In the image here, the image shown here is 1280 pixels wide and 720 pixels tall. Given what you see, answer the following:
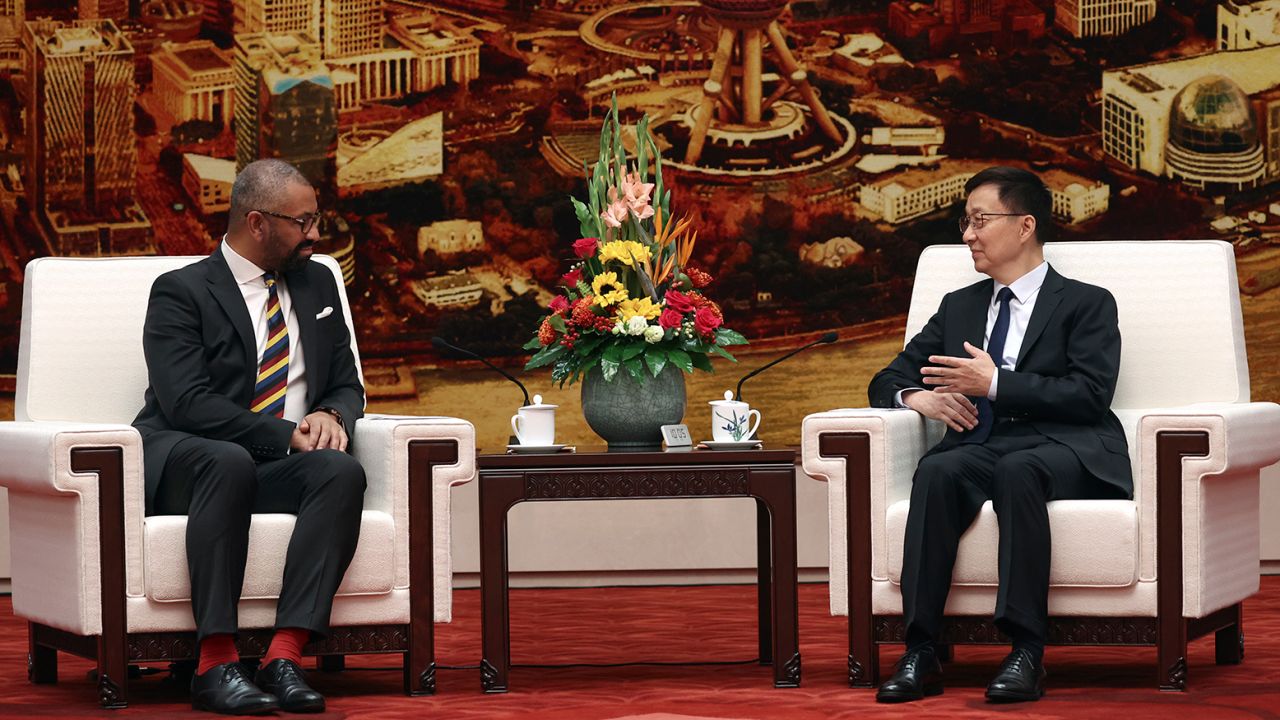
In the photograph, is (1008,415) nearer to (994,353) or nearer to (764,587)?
(994,353)

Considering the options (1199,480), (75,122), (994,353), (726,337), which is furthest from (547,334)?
(75,122)

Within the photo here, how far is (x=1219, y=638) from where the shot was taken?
3.48m

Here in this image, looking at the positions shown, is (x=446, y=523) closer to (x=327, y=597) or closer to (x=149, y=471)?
(x=327, y=597)

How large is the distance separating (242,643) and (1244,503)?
209 cm

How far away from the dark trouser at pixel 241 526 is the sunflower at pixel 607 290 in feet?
2.06

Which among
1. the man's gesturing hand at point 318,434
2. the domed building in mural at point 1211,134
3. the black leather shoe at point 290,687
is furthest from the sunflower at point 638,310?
the domed building in mural at point 1211,134

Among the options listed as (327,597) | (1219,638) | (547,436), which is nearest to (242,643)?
(327,597)

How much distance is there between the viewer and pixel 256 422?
3.25m

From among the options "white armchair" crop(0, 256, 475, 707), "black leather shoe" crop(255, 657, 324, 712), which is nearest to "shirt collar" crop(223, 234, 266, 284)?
"white armchair" crop(0, 256, 475, 707)

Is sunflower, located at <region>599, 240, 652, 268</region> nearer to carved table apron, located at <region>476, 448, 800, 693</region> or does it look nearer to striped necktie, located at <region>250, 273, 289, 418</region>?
carved table apron, located at <region>476, 448, 800, 693</region>

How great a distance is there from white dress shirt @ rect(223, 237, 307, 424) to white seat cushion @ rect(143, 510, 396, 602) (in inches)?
12.4

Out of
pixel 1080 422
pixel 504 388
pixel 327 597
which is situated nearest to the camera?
pixel 327 597

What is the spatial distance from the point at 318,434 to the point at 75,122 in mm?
3173

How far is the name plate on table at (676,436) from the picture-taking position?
11.0ft
